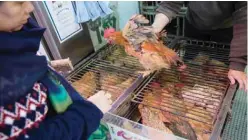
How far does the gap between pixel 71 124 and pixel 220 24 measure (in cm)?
106

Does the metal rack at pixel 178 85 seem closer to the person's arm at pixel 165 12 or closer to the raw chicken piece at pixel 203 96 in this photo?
the raw chicken piece at pixel 203 96

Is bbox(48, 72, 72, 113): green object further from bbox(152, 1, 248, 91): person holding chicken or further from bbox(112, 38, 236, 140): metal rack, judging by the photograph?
bbox(152, 1, 248, 91): person holding chicken

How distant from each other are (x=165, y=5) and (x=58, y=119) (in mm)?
1008

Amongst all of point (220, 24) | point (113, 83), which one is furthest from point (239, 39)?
point (113, 83)

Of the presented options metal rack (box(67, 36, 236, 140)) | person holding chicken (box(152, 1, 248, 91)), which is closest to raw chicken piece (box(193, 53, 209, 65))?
metal rack (box(67, 36, 236, 140))

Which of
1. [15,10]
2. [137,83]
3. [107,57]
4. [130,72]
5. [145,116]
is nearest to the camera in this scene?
[15,10]

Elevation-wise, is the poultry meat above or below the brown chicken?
below

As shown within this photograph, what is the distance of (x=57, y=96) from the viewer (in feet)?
2.20

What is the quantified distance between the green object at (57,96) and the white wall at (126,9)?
3.98ft

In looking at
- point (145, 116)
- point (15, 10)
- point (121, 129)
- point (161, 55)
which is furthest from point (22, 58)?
point (161, 55)

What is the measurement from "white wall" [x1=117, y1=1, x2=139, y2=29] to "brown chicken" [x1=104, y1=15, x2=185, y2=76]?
1.54 ft

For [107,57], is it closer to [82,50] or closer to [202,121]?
[82,50]

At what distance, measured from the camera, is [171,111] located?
1095mm

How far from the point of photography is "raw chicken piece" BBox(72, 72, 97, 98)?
1.30 m
